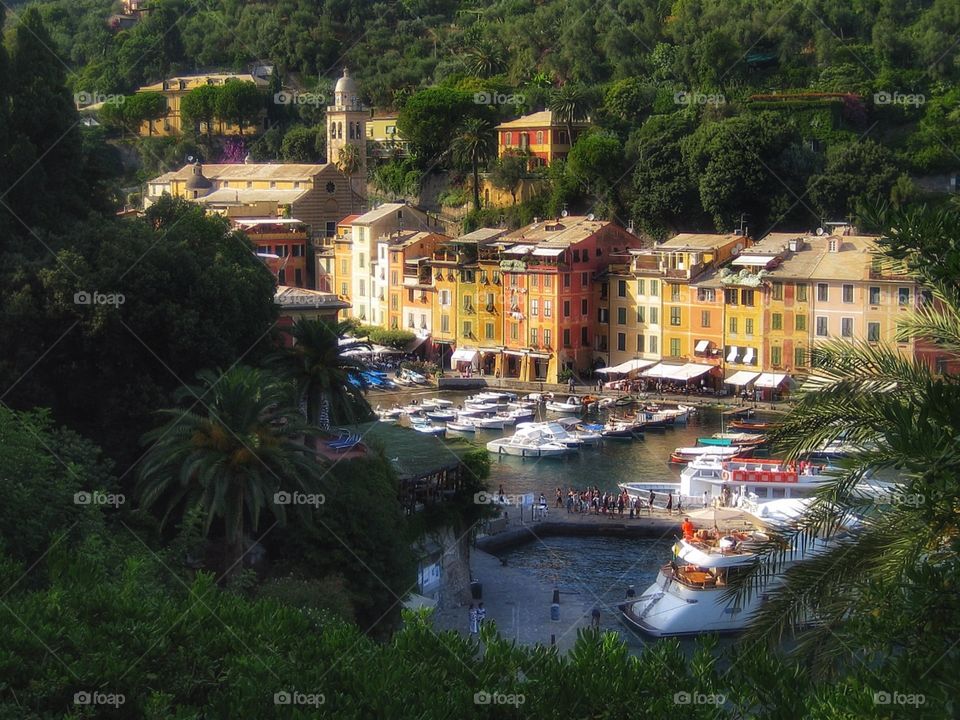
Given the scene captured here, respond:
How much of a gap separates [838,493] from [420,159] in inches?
1846

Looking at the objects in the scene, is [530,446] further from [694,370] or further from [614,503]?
[694,370]

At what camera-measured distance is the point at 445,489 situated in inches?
854

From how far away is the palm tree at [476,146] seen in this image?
51219mm

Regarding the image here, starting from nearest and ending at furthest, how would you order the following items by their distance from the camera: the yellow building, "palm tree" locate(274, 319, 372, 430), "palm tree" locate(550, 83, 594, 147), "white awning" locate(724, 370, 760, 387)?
1. "palm tree" locate(274, 319, 372, 430)
2. "white awning" locate(724, 370, 760, 387)
3. "palm tree" locate(550, 83, 594, 147)
4. the yellow building

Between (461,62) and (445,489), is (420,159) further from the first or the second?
(445,489)

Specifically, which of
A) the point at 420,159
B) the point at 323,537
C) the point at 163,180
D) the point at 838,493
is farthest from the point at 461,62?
the point at 838,493

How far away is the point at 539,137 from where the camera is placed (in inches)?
2018

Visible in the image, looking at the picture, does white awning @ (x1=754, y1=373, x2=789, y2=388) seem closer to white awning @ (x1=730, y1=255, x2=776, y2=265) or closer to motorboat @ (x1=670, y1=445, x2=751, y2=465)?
white awning @ (x1=730, y1=255, x2=776, y2=265)

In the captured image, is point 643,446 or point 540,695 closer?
point 540,695

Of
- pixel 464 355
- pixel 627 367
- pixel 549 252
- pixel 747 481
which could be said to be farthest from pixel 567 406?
pixel 747 481

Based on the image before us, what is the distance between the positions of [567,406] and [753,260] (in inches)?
235

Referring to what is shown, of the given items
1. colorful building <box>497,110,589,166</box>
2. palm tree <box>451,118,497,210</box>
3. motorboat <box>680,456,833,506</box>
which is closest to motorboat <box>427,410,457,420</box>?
motorboat <box>680,456,833,506</box>

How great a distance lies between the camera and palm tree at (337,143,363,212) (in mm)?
53094

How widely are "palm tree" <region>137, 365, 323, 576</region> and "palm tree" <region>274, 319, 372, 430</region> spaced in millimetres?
2298
